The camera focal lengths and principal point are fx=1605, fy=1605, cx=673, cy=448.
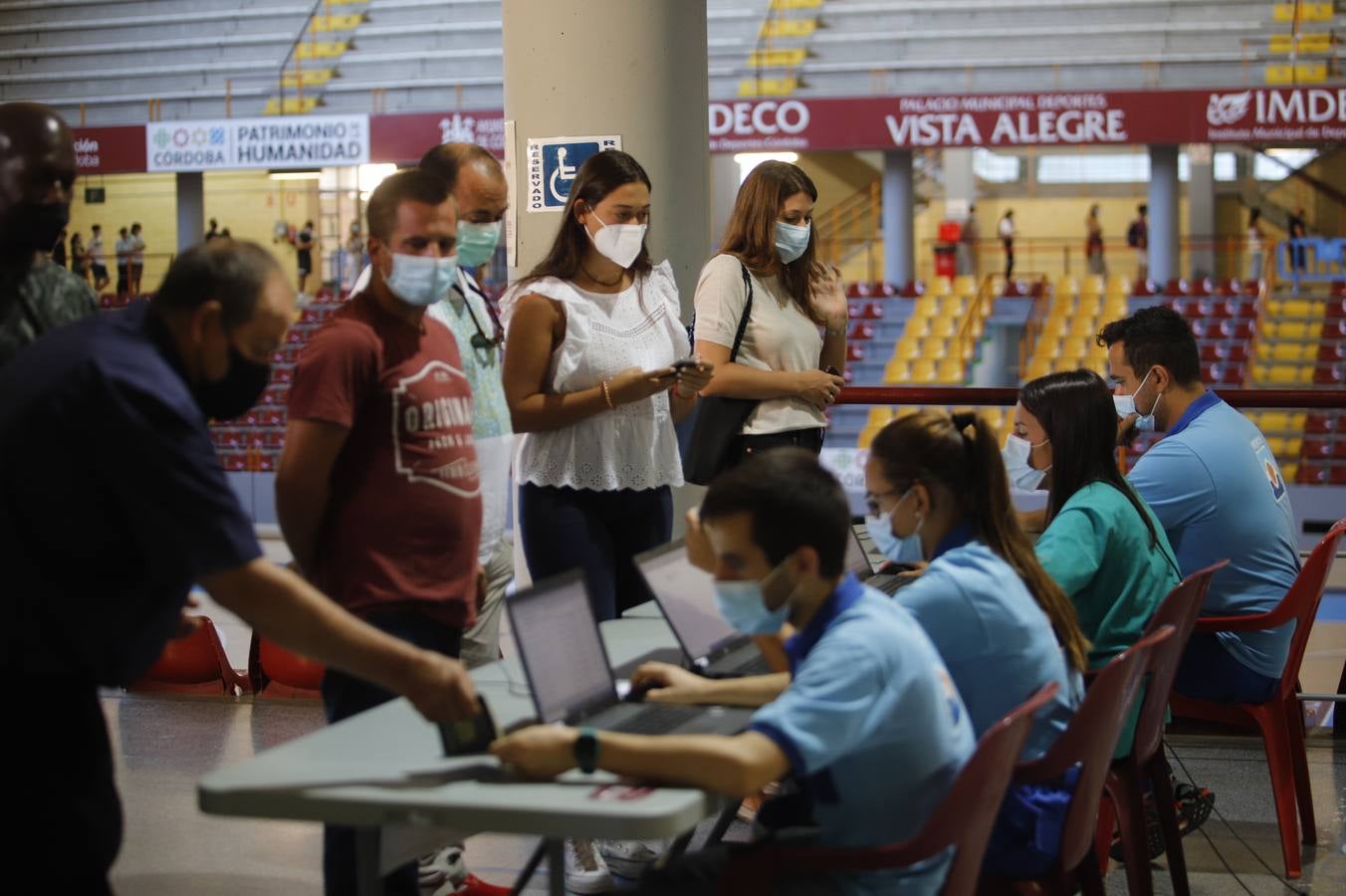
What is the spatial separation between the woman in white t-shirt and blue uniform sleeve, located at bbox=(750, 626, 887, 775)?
1636 mm

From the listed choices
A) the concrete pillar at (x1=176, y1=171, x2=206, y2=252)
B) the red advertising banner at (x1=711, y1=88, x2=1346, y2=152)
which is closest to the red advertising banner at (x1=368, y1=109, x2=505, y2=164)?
the red advertising banner at (x1=711, y1=88, x2=1346, y2=152)

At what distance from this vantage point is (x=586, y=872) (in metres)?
2.96

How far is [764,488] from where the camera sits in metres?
1.90

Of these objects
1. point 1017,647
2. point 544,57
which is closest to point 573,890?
point 1017,647

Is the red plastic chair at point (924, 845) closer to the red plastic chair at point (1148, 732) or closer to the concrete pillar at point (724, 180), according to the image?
the red plastic chair at point (1148, 732)

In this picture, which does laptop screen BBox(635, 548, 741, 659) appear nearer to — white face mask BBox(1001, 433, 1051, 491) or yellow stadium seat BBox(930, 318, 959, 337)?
white face mask BBox(1001, 433, 1051, 491)

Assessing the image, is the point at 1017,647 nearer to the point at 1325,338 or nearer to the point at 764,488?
the point at 764,488

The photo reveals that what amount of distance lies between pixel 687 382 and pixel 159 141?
54.4 ft

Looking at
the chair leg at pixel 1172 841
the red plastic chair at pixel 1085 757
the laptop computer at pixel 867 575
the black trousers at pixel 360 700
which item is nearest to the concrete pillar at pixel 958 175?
the laptop computer at pixel 867 575

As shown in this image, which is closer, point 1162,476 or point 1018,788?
point 1018,788

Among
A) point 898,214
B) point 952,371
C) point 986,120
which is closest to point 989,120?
point 986,120

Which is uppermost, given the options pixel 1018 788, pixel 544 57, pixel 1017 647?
pixel 544 57

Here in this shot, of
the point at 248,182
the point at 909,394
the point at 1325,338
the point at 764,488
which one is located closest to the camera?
the point at 764,488

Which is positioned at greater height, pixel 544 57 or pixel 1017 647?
pixel 544 57
